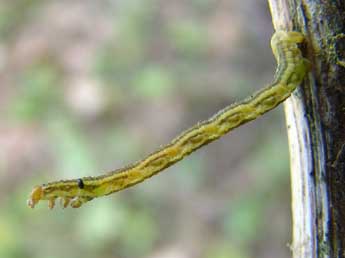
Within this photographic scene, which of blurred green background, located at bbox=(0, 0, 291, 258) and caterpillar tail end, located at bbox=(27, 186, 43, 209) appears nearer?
caterpillar tail end, located at bbox=(27, 186, 43, 209)

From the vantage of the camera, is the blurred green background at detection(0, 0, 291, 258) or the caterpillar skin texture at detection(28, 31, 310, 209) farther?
the blurred green background at detection(0, 0, 291, 258)

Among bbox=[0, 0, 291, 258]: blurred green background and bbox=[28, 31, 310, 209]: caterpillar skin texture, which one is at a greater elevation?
bbox=[0, 0, 291, 258]: blurred green background

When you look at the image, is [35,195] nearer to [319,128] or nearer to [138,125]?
[319,128]

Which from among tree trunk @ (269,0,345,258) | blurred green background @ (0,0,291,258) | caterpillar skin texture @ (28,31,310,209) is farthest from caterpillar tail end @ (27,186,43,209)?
blurred green background @ (0,0,291,258)

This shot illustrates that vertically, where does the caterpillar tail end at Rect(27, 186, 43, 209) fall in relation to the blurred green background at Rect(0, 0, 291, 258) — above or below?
below

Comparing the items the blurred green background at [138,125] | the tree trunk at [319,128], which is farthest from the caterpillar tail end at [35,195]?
the blurred green background at [138,125]

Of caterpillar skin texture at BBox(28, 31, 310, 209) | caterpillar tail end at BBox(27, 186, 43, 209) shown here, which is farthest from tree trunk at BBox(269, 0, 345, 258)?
caterpillar tail end at BBox(27, 186, 43, 209)

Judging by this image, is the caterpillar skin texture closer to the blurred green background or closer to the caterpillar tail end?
the caterpillar tail end
